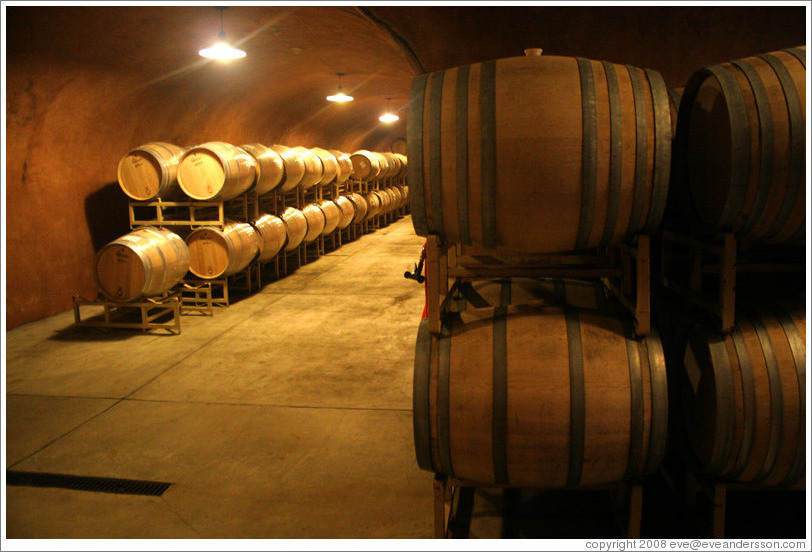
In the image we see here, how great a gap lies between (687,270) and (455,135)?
1.76m

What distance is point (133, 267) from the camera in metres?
6.18

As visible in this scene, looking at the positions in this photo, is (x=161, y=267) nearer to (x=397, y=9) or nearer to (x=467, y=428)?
(x=397, y=9)

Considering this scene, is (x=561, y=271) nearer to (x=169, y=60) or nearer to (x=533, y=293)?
(x=533, y=293)

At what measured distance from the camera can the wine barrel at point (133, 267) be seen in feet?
20.3

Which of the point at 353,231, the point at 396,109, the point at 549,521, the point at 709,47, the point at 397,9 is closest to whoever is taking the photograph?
the point at 549,521

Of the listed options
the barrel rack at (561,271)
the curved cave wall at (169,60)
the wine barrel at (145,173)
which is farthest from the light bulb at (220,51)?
the barrel rack at (561,271)

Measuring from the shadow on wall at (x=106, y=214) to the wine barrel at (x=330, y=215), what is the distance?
334 centimetres

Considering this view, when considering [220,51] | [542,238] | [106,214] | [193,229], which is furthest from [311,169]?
[542,238]

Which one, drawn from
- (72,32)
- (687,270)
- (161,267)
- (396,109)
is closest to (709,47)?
(687,270)

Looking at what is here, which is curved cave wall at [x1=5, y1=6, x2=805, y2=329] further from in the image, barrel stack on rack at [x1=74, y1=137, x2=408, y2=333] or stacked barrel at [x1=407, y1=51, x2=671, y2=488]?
stacked barrel at [x1=407, y1=51, x2=671, y2=488]

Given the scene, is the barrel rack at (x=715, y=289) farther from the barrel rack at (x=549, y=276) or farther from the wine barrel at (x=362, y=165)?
the wine barrel at (x=362, y=165)

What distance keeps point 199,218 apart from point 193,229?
100 cm

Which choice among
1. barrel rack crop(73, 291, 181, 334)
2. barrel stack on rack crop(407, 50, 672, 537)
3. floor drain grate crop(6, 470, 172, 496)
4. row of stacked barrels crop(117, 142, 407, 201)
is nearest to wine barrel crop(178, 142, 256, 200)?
row of stacked barrels crop(117, 142, 407, 201)

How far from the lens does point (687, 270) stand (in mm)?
3289
